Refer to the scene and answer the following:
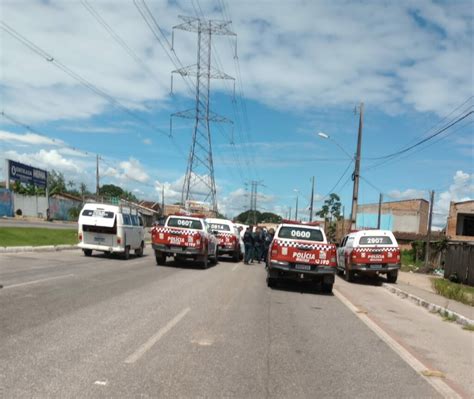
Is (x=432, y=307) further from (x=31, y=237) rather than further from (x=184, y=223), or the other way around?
(x=31, y=237)

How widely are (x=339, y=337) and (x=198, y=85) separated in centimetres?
3215

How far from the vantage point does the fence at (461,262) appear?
73.0ft

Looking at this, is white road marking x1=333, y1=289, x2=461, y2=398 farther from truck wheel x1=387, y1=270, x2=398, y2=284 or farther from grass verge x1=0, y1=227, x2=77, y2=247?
grass verge x1=0, y1=227, x2=77, y2=247

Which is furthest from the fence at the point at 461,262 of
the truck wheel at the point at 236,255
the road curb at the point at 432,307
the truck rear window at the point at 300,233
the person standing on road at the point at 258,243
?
the truck wheel at the point at 236,255

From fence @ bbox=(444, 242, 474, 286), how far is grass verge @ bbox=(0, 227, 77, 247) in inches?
738

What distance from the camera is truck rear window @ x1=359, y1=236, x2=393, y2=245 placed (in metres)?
19.7

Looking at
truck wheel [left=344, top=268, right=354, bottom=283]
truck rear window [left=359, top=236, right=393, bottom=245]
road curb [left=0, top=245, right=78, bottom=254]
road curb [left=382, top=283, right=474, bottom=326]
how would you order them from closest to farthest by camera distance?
road curb [left=382, top=283, right=474, bottom=326], truck rear window [left=359, top=236, right=393, bottom=245], truck wheel [left=344, top=268, right=354, bottom=283], road curb [left=0, top=245, right=78, bottom=254]

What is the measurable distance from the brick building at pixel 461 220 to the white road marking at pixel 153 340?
4310cm

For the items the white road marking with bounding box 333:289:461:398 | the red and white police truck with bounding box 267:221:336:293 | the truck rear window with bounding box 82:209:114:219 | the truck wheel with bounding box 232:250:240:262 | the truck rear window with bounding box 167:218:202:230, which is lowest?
the truck wheel with bounding box 232:250:240:262

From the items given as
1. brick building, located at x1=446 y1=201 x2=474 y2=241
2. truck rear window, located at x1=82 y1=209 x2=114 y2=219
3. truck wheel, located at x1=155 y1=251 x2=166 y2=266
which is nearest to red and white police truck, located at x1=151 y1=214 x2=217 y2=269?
truck wheel, located at x1=155 y1=251 x2=166 y2=266

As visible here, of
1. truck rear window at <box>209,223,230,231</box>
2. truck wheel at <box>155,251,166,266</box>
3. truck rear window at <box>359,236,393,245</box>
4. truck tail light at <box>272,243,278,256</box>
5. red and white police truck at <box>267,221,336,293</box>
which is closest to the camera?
red and white police truck at <box>267,221,336,293</box>

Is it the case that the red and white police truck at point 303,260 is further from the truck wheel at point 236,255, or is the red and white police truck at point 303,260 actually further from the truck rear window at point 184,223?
the truck wheel at point 236,255

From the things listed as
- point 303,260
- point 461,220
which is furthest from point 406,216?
point 303,260

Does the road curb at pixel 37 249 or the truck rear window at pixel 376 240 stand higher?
the truck rear window at pixel 376 240
